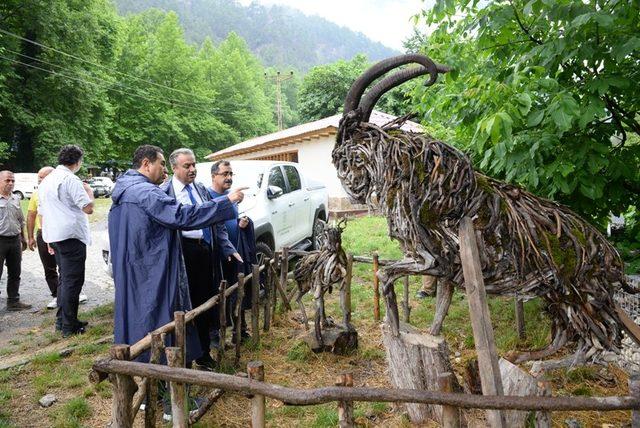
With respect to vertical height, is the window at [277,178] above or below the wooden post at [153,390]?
above

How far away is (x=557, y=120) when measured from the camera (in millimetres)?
2805

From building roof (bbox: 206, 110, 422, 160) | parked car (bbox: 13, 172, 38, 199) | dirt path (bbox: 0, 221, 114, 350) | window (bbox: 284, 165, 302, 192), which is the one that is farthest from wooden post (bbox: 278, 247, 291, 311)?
parked car (bbox: 13, 172, 38, 199)

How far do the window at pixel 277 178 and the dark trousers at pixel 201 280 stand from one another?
2920 mm

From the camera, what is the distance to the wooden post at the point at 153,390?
110 inches

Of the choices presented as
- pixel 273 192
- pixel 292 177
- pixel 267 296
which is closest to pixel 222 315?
pixel 267 296

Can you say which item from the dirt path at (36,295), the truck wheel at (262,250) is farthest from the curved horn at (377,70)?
the dirt path at (36,295)

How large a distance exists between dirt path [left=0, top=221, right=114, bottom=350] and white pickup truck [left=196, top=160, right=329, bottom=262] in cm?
255

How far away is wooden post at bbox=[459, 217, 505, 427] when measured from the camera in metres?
2.51

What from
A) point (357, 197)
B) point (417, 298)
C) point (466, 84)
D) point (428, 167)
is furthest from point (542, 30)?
point (417, 298)

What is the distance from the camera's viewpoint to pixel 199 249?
422 cm

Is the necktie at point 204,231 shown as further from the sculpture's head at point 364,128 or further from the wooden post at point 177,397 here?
the wooden post at point 177,397

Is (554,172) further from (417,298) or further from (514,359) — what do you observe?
(417,298)

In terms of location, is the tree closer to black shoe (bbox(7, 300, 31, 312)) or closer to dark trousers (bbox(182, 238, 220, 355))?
dark trousers (bbox(182, 238, 220, 355))

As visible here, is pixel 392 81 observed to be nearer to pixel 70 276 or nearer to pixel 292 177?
pixel 70 276
